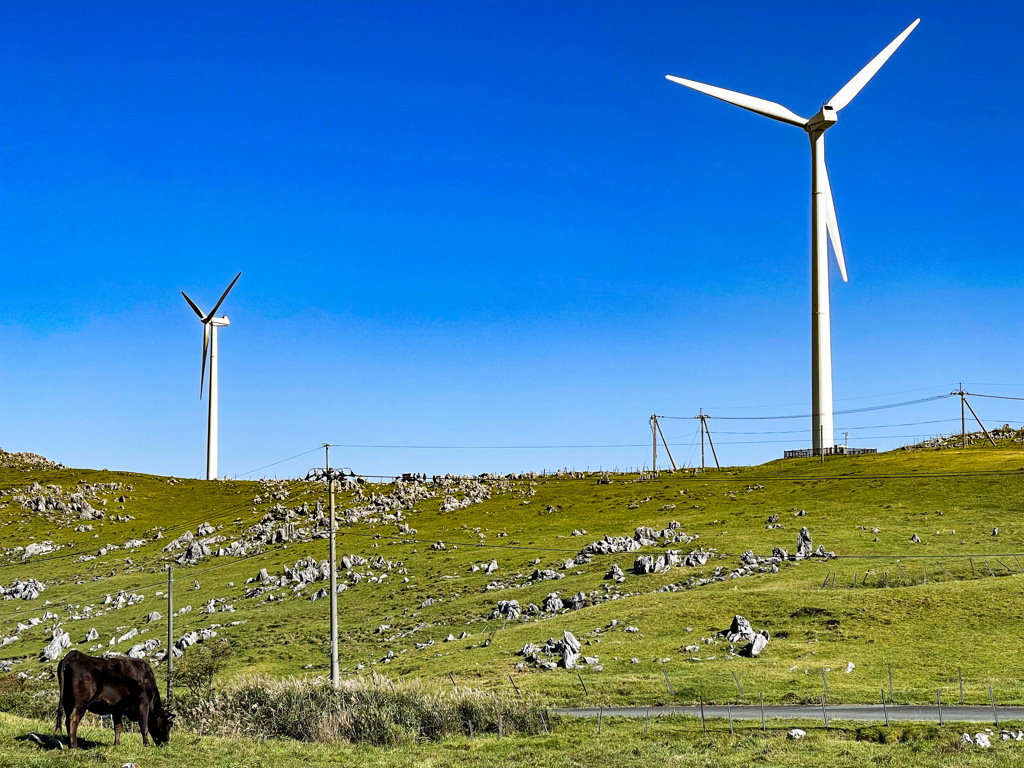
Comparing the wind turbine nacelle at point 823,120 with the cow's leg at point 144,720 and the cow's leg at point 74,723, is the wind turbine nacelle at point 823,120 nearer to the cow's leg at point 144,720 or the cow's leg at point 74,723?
the cow's leg at point 144,720

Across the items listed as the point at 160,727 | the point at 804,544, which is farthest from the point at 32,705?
the point at 804,544

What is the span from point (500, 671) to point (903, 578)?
113 feet

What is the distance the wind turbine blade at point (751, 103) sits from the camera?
11706cm

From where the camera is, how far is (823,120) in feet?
417

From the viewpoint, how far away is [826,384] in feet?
436

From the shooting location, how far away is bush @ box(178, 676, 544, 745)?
39.2 m

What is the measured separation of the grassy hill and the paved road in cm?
249

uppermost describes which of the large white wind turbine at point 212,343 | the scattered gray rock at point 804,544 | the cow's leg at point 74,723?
the large white wind turbine at point 212,343

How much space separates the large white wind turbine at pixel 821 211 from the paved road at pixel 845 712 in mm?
92260

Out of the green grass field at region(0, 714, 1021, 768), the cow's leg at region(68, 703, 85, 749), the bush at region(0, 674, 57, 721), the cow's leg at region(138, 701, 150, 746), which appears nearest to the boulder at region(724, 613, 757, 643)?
the green grass field at region(0, 714, 1021, 768)

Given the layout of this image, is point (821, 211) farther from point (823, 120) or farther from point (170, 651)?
point (170, 651)

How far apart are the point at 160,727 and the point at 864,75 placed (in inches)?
4871

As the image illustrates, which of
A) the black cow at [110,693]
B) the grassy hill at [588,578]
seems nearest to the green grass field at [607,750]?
the black cow at [110,693]

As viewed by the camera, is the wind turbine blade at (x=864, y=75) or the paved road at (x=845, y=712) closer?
the paved road at (x=845, y=712)
